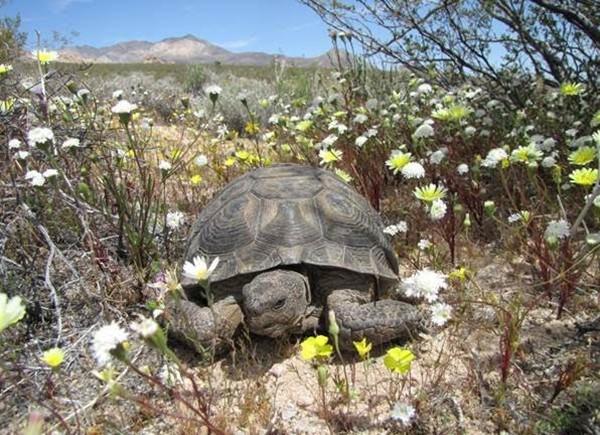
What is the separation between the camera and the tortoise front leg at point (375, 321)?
2709 millimetres

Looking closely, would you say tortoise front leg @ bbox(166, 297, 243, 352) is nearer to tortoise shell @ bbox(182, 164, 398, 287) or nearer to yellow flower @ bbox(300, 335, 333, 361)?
tortoise shell @ bbox(182, 164, 398, 287)

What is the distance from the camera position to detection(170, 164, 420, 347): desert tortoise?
273 centimetres

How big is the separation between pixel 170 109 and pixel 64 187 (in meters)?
8.72

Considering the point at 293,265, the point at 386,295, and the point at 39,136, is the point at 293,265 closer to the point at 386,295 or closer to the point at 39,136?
the point at 386,295

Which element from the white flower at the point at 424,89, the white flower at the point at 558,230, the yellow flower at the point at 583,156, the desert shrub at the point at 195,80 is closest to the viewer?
the white flower at the point at 558,230

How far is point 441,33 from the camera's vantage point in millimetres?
5973

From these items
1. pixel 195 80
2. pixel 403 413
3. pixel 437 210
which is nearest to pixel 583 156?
pixel 437 210

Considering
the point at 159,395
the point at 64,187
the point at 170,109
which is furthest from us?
the point at 170,109

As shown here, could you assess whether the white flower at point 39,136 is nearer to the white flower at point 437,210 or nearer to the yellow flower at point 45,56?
the yellow flower at point 45,56

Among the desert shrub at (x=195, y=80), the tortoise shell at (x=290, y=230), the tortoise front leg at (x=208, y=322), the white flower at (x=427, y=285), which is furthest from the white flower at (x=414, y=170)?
the desert shrub at (x=195, y=80)

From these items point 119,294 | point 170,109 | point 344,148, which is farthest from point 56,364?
point 170,109

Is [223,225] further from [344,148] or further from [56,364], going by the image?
[344,148]

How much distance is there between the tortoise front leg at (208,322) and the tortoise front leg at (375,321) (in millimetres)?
559

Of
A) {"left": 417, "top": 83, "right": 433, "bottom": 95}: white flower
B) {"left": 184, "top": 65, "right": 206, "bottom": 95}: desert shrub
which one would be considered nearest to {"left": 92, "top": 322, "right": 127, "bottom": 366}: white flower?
{"left": 417, "top": 83, "right": 433, "bottom": 95}: white flower
